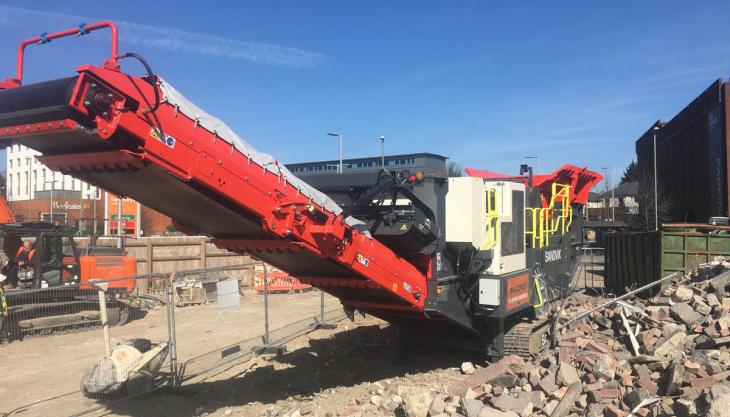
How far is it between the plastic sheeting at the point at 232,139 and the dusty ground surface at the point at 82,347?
341 centimetres

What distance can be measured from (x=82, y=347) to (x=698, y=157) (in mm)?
35091

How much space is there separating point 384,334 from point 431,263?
12.5 feet

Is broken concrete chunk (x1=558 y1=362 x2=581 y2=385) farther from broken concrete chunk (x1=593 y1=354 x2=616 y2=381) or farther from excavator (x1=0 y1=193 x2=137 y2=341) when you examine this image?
excavator (x1=0 y1=193 x2=137 y2=341)

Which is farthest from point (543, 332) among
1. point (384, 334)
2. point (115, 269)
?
point (115, 269)

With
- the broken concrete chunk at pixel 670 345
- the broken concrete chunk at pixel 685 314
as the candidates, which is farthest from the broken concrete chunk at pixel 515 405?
the broken concrete chunk at pixel 685 314

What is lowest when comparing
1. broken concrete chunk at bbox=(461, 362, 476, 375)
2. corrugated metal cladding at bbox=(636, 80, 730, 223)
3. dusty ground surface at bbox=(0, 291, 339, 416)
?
dusty ground surface at bbox=(0, 291, 339, 416)

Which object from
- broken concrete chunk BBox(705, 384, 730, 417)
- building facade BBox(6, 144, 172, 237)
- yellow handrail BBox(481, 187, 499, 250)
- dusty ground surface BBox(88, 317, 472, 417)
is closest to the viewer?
broken concrete chunk BBox(705, 384, 730, 417)

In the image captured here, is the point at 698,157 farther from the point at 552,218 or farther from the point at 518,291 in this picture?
the point at 518,291

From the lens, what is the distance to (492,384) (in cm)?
612

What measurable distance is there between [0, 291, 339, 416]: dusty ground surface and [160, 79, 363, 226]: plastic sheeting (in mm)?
3406

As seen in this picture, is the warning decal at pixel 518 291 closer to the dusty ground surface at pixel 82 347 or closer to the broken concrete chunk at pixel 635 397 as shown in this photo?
the broken concrete chunk at pixel 635 397

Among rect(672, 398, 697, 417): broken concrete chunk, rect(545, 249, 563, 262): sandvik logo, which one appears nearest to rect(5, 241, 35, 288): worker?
rect(545, 249, 563, 262): sandvik logo

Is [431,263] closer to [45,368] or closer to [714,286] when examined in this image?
[714,286]

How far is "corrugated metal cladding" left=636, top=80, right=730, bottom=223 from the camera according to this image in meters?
28.6
